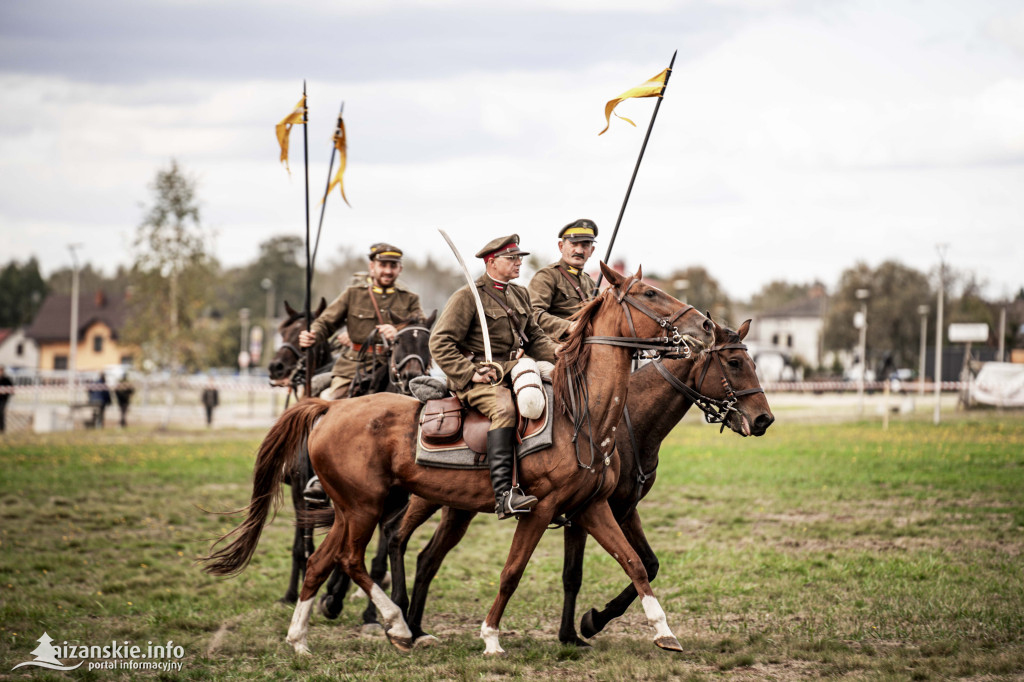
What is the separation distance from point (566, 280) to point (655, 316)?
1786 mm

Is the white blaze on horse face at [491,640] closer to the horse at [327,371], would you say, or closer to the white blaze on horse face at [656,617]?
the white blaze on horse face at [656,617]

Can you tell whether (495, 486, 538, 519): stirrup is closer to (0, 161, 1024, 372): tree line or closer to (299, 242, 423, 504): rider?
(299, 242, 423, 504): rider

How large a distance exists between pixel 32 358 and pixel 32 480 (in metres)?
82.1

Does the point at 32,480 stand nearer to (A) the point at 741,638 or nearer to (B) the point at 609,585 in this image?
(B) the point at 609,585

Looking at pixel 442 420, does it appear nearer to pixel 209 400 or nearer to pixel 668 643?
pixel 668 643

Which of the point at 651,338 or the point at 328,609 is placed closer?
the point at 651,338

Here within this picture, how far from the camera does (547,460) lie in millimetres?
6965

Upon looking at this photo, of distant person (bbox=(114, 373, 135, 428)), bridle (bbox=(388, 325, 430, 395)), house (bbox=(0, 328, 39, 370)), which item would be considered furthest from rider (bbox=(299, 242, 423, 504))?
house (bbox=(0, 328, 39, 370))

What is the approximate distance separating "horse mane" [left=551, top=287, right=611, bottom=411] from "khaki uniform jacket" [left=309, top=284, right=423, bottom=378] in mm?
2878

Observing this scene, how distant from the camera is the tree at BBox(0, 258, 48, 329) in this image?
98.6 meters

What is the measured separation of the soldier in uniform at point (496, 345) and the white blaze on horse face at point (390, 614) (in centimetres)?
123

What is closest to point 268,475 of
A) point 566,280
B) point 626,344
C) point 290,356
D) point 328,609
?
point 328,609

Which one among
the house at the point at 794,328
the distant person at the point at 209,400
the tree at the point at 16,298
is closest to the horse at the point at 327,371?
the distant person at the point at 209,400

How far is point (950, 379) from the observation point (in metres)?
48.8
